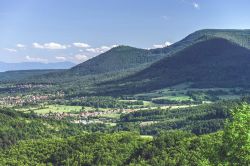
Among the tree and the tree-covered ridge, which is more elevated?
the tree

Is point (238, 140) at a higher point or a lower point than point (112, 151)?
higher

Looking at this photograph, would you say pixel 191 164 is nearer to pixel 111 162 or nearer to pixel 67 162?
pixel 111 162

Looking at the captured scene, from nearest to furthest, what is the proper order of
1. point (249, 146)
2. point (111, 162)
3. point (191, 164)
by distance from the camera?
point (249, 146) → point (191, 164) → point (111, 162)

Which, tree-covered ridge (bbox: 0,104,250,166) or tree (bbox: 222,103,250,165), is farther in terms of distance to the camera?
tree-covered ridge (bbox: 0,104,250,166)

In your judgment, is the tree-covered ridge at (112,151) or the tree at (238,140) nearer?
the tree at (238,140)

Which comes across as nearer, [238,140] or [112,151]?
[238,140]

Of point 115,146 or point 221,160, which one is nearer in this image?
point 221,160

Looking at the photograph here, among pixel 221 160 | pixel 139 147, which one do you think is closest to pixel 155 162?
pixel 139 147

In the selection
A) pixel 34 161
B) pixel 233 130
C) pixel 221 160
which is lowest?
pixel 34 161

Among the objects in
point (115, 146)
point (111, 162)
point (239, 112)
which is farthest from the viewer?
point (115, 146)

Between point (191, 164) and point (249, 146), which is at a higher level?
point (249, 146)

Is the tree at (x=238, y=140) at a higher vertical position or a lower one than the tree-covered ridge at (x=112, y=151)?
higher
